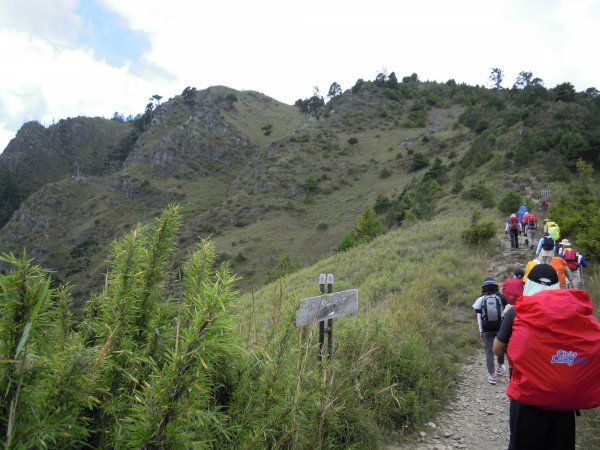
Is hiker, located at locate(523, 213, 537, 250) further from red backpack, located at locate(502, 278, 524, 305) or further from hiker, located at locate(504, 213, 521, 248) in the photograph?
red backpack, located at locate(502, 278, 524, 305)

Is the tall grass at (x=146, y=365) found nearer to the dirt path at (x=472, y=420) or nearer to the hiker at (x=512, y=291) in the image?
the dirt path at (x=472, y=420)

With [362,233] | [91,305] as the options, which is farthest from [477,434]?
[362,233]

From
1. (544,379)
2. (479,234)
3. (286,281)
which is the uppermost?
(479,234)

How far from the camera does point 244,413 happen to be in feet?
5.53

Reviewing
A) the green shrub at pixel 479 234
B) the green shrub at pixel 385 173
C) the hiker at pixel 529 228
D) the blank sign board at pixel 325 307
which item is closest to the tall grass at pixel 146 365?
the blank sign board at pixel 325 307

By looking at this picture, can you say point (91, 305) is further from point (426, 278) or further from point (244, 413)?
point (426, 278)

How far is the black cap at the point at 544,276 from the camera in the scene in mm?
2994

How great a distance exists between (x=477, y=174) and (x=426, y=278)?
2015 cm

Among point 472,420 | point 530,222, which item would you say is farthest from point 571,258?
point 530,222

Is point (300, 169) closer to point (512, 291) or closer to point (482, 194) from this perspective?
point (482, 194)

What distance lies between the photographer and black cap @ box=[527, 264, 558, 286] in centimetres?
299

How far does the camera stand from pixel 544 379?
236 cm

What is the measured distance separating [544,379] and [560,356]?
0.56 ft

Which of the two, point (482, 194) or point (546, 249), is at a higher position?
point (482, 194)
